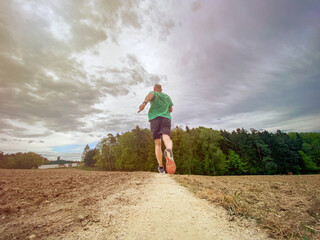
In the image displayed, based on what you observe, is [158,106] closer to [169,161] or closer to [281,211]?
[169,161]

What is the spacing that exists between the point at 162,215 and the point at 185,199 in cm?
58

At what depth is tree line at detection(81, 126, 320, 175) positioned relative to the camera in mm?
32625

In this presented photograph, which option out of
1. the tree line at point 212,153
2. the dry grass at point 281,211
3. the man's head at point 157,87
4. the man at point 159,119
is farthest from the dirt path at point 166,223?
the tree line at point 212,153

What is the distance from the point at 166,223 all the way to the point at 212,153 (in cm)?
3373

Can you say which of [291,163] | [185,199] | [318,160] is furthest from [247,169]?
[185,199]

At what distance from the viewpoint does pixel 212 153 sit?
108ft

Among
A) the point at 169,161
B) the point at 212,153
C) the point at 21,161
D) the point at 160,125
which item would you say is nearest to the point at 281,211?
the point at 169,161

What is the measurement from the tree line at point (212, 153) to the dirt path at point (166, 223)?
95.3ft

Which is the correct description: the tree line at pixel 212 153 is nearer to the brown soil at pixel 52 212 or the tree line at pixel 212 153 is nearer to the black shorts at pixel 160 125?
the black shorts at pixel 160 125

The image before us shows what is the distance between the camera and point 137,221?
160cm

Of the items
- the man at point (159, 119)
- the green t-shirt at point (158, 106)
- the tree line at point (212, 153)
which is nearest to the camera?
the man at point (159, 119)

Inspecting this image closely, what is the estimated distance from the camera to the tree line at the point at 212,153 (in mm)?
32625

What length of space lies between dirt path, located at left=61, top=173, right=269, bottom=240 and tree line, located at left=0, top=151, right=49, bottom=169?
44692mm

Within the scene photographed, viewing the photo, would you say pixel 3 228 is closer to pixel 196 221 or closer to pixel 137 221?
pixel 137 221
